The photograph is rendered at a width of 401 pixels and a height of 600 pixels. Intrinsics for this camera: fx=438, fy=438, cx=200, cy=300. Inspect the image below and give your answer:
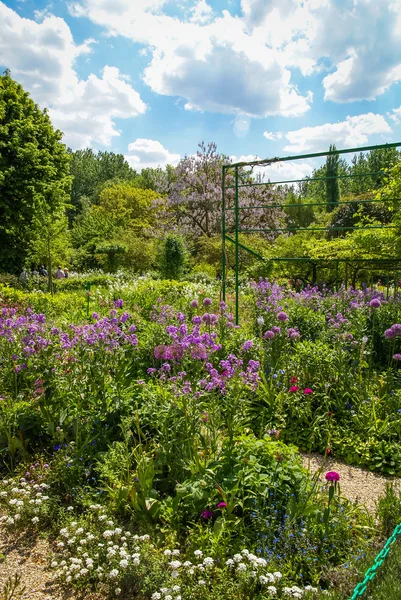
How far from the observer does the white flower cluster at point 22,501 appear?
2.83 meters

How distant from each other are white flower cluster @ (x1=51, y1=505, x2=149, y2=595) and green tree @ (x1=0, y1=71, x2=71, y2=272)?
15.5 meters

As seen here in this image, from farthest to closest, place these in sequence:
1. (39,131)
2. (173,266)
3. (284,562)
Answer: (39,131) → (173,266) → (284,562)

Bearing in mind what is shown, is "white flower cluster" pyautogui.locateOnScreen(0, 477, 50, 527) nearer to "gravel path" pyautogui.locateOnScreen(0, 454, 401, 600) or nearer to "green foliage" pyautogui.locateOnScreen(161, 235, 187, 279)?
"gravel path" pyautogui.locateOnScreen(0, 454, 401, 600)

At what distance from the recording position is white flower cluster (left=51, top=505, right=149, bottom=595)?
228 centimetres

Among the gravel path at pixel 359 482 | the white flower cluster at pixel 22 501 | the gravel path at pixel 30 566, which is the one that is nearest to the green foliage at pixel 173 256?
the gravel path at pixel 359 482

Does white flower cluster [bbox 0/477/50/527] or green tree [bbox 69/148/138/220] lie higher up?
green tree [bbox 69/148/138/220]

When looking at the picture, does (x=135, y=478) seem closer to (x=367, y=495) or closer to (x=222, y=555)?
(x=222, y=555)

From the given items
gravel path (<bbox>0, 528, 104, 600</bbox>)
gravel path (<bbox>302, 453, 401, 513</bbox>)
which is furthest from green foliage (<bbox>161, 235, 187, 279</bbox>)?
gravel path (<bbox>0, 528, 104, 600</bbox>)

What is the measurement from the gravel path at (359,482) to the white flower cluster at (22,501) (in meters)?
1.82

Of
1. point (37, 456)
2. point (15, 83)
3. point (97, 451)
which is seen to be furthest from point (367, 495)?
point (15, 83)

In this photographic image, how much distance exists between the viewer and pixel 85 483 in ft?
10.2

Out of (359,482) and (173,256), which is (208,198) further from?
(359,482)

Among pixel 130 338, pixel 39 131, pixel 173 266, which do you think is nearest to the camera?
pixel 130 338

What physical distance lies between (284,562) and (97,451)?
5.24 feet
